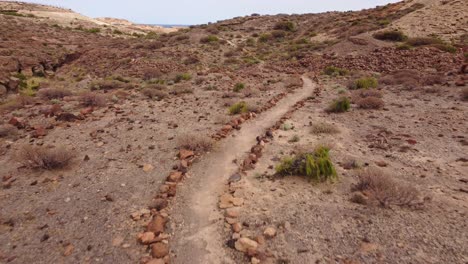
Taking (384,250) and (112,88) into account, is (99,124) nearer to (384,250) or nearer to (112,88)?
(112,88)

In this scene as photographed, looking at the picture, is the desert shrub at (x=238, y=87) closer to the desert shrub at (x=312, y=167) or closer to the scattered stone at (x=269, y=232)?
the desert shrub at (x=312, y=167)

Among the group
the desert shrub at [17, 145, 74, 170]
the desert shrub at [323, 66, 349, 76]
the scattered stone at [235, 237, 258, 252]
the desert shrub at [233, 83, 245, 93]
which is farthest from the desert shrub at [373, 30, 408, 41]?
the desert shrub at [17, 145, 74, 170]

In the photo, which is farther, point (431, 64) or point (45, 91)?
point (431, 64)

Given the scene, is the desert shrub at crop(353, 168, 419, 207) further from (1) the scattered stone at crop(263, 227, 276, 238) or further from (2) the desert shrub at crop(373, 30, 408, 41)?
(2) the desert shrub at crop(373, 30, 408, 41)

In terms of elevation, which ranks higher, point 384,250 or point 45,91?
point 384,250

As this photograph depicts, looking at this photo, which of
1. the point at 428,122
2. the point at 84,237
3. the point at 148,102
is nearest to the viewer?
the point at 84,237

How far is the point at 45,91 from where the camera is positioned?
16859 mm

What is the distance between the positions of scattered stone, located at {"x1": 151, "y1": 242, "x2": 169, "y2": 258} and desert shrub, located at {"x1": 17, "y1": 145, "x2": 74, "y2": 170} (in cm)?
470

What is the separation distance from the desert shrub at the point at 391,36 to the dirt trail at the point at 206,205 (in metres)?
23.2

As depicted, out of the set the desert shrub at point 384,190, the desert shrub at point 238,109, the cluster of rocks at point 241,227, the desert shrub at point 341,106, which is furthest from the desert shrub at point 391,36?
the desert shrub at point 384,190

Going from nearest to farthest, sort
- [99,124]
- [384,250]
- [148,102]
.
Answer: [384,250], [99,124], [148,102]

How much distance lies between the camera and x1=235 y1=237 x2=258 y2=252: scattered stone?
5.29 metres

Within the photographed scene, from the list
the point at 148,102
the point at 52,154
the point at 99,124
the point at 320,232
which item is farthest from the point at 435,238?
the point at 148,102

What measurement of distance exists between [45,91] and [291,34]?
3520cm
